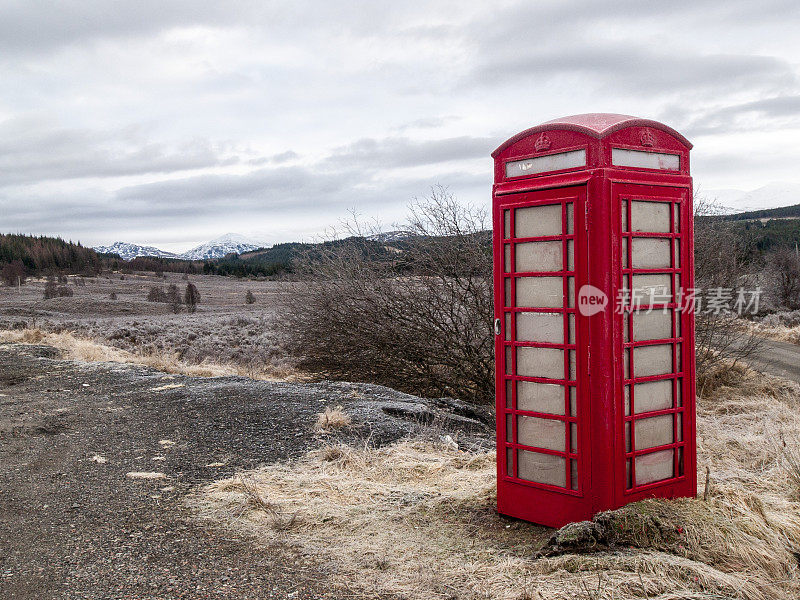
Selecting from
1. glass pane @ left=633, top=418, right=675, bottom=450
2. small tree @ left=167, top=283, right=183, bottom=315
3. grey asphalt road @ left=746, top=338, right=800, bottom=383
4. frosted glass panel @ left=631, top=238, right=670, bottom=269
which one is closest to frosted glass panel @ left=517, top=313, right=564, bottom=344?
frosted glass panel @ left=631, top=238, right=670, bottom=269

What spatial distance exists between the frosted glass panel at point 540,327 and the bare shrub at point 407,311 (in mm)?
7665

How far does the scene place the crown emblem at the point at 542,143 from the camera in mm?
4473

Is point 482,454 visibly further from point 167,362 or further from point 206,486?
point 167,362

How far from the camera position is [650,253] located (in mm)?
4465

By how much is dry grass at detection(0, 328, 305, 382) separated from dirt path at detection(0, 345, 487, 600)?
41.4 inches

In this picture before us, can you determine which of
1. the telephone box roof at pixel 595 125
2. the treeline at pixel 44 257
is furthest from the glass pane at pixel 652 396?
the treeline at pixel 44 257

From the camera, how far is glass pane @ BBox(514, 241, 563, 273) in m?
4.41

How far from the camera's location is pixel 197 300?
47.9 metres

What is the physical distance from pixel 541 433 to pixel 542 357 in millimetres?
539

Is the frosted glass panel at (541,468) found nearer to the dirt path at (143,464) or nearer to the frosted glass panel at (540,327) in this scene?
the frosted glass panel at (540,327)

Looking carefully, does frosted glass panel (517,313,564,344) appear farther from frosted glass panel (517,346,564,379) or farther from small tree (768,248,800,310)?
small tree (768,248,800,310)

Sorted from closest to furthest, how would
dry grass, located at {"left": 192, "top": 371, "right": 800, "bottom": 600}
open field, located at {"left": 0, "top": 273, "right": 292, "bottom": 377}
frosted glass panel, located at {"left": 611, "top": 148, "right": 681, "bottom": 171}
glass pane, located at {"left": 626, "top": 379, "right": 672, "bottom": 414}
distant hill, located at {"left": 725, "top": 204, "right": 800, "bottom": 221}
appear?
1. dry grass, located at {"left": 192, "top": 371, "right": 800, "bottom": 600}
2. frosted glass panel, located at {"left": 611, "top": 148, "right": 681, "bottom": 171}
3. glass pane, located at {"left": 626, "top": 379, "right": 672, "bottom": 414}
4. open field, located at {"left": 0, "top": 273, "right": 292, "bottom": 377}
5. distant hill, located at {"left": 725, "top": 204, "right": 800, "bottom": 221}

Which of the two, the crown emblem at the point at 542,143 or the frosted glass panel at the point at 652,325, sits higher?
the crown emblem at the point at 542,143

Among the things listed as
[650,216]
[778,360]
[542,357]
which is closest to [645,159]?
[650,216]
